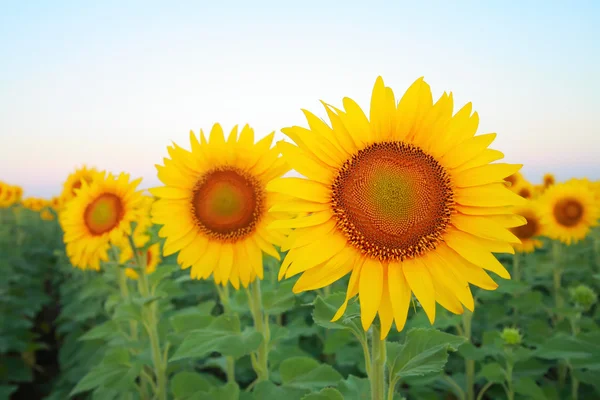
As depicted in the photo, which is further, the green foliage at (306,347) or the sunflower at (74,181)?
the sunflower at (74,181)

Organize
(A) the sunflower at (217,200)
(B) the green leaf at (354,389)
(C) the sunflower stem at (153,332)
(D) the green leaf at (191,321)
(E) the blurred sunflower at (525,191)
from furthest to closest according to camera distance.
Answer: (E) the blurred sunflower at (525,191) → (C) the sunflower stem at (153,332) → (D) the green leaf at (191,321) → (A) the sunflower at (217,200) → (B) the green leaf at (354,389)

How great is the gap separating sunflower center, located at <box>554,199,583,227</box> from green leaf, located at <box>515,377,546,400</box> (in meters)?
3.06

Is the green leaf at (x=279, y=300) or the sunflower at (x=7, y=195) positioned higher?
the sunflower at (x=7, y=195)

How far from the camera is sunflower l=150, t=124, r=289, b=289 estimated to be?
2.88 metres

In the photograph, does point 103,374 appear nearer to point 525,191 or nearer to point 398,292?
point 398,292

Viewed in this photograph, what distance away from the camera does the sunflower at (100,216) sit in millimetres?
3982

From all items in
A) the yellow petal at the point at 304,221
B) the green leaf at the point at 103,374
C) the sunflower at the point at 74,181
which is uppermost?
the sunflower at the point at 74,181

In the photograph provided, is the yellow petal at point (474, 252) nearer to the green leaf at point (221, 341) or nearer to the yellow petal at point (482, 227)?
the yellow petal at point (482, 227)

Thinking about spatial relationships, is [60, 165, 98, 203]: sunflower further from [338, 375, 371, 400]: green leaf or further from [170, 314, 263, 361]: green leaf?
[338, 375, 371, 400]: green leaf

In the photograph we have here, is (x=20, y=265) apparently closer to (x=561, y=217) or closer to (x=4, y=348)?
(x=4, y=348)

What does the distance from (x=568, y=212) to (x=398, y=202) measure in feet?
17.0

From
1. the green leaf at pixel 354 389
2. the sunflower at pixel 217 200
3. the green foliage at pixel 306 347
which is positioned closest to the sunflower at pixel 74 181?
the green foliage at pixel 306 347

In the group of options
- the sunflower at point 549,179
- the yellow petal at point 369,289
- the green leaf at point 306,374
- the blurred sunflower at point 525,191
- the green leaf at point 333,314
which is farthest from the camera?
the sunflower at point 549,179

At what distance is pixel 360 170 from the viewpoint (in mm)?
1844
